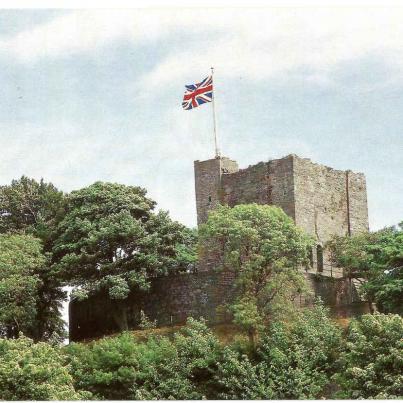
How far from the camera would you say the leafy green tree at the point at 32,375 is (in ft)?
159

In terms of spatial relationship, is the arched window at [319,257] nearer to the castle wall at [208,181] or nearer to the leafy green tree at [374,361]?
the castle wall at [208,181]

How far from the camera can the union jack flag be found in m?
64.2

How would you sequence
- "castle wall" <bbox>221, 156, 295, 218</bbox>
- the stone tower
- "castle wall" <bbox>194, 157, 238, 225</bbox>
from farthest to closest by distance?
"castle wall" <bbox>194, 157, 238, 225</bbox> < the stone tower < "castle wall" <bbox>221, 156, 295, 218</bbox>

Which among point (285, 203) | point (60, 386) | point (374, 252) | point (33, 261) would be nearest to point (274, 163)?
point (285, 203)

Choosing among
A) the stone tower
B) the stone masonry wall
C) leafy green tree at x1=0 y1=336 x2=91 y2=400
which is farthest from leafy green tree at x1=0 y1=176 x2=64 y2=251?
leafy green tree at x1=0 y1=336 x2=91 y2=400

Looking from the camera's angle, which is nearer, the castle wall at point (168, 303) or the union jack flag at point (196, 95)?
the castle wall at point (168, 303)

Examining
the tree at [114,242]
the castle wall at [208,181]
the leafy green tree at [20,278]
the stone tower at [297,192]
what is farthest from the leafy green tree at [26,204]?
the stone tower at [297,192]

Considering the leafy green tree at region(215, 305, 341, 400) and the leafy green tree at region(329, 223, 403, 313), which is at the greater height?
the leafy green tree at region(329, 223, 403, 313)

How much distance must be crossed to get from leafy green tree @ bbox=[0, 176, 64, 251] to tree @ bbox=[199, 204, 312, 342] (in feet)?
37.9

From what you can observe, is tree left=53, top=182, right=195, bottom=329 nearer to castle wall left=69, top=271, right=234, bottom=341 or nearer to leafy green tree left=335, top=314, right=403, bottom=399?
castle wall left=69, top=271, right=234, bottom=341

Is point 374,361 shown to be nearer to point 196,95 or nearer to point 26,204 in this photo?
point 196,95

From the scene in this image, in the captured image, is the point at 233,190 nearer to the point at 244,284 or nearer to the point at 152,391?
the point at 244,284

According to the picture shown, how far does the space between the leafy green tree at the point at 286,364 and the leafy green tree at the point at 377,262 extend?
8.63 ft

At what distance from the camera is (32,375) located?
4894 cm
